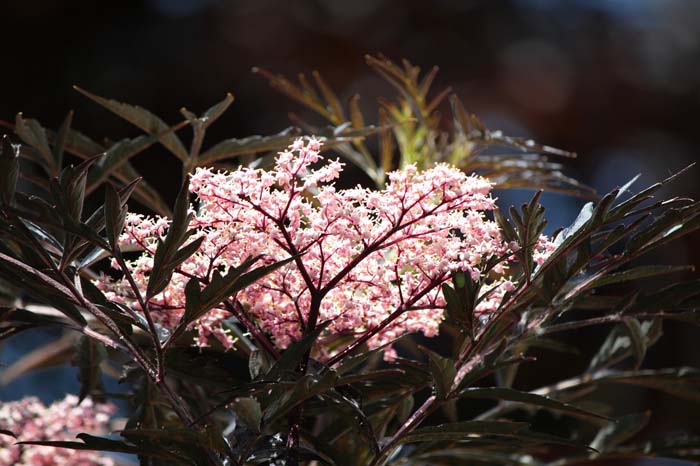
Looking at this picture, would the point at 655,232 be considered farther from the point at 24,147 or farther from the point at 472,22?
the point at 472,22

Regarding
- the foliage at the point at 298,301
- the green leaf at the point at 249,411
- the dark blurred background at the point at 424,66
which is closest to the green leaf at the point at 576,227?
the foliage at the point at 298,301

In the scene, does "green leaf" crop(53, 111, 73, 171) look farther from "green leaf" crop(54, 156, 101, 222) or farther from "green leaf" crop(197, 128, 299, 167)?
"green leaf" crop(54, 156, 101, 222)

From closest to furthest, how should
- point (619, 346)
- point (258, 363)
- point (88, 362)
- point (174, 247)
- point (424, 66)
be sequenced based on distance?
point (174, 247), point (258, 363), point (88, 362), point (619, 346), point (424, 66)

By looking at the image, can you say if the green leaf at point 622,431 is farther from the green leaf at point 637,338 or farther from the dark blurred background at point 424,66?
the dark blurred background at point 424,66

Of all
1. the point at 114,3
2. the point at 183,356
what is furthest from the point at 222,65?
the point at 183,356

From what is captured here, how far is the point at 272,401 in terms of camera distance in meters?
0.48

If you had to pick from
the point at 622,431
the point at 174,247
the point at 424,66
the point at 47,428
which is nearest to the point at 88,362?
the point at 47,428

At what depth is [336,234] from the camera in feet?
1.71

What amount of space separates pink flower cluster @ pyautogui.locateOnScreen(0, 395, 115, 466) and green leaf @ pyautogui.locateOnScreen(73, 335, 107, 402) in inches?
4.6

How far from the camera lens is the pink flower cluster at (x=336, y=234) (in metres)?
0.52

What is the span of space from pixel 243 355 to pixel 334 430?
13cm

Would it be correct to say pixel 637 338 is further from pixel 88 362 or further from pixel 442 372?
pixel 88 362

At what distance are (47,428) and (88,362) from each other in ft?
0.57

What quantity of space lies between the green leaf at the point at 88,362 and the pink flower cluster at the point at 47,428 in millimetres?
118
